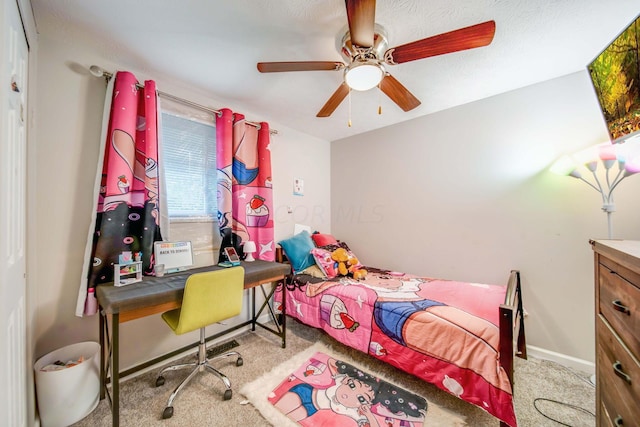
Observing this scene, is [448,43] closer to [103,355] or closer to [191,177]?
[191,177]

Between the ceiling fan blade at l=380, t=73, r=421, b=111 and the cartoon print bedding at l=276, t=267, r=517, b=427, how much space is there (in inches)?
63.2

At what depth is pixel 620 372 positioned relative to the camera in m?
0.76

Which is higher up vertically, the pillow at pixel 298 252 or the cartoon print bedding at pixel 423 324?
the pillow at pixel 298 252

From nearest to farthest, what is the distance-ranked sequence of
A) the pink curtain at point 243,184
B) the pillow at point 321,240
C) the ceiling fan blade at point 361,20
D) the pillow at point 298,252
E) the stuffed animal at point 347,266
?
the ceiling fan blade at point 361,20 < the pink curtain at point 243,184 < the stuffed animal at point 347,266 < the pillow at point 298,252 < the pillow at point 321,240

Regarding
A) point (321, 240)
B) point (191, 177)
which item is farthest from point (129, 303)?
point (321, 240)

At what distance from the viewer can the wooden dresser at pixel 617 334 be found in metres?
0.69

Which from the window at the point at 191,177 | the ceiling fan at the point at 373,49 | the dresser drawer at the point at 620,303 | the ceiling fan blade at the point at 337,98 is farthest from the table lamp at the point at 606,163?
the window at the point at 191,177

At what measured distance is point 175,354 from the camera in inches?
78.7

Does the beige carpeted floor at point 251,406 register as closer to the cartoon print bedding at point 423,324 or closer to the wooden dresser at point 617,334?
the cartoon print bedding at point 423,324

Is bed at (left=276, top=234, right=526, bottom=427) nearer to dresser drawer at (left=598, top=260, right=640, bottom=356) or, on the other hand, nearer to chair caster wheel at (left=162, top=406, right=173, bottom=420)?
dresser drawer at (left=598, top=260, right=640, bottom=356)

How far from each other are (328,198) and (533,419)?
9.49 feet

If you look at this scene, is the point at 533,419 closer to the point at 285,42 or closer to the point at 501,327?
the point at 501,327

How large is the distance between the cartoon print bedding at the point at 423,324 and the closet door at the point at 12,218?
176 cm

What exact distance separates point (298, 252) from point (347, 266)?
58 centimetres
